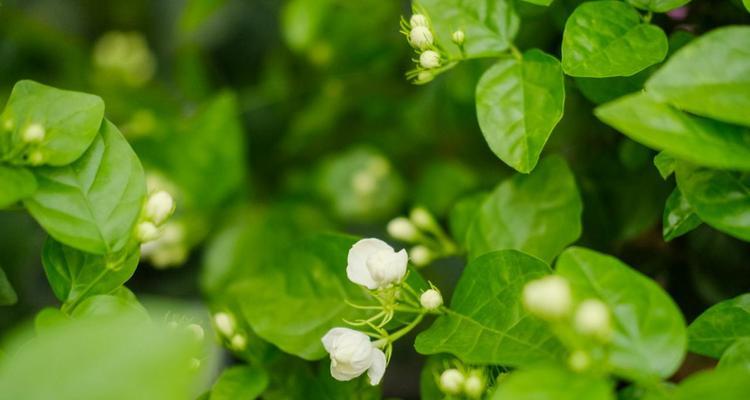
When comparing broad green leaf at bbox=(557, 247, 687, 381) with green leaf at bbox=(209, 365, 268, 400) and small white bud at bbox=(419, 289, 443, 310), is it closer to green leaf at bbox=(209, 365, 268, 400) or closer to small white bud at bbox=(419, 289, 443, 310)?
small white bud at bbox=(419, 289, 443, 310)

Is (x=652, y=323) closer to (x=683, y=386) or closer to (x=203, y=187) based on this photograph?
(x=683, y=386)

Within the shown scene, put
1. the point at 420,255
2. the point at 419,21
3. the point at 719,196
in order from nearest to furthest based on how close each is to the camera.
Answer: the point at 719,196
the point at 419,21
the point at 420,255

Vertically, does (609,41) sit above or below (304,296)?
above

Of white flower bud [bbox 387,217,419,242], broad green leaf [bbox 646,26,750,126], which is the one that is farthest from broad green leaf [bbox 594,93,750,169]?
white flower bud [bbox 387,217,419,242]

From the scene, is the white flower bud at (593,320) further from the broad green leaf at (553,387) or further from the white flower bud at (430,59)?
the white flower bud at (430,59)

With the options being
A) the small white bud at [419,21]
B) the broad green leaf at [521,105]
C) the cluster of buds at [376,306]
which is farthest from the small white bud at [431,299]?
the small white bud at [419,21]

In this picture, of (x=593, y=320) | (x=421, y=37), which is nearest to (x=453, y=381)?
(x=593, y=320)

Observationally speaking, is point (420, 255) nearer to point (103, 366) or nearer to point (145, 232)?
point (145, 232)
